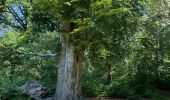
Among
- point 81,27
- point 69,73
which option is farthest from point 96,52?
point 81,27

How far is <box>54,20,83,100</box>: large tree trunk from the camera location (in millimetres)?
13414

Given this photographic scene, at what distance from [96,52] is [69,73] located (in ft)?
4.35

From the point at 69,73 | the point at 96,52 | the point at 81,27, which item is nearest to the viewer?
the point at 81,27

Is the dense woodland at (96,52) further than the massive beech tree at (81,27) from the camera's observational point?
Yes

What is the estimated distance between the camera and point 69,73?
44.0 feet

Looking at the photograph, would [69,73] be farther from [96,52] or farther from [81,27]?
[81,27]

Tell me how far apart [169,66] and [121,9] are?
6.75 metres

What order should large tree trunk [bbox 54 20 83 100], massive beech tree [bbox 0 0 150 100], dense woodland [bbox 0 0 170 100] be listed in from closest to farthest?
massive beech tree [bbox 0 0 150 100], dense woodland [bbox 0 0 170 100], large tree trunk [bbox 54 20 83 100]

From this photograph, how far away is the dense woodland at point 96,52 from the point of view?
12141 millimetres

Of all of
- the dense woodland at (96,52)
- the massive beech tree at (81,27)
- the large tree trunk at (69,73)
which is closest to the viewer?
the massive beech tree at (81,27)

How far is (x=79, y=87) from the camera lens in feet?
45.0

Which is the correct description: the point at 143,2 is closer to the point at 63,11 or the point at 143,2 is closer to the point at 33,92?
the point at 63,11

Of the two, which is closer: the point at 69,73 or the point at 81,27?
the point at 81,27

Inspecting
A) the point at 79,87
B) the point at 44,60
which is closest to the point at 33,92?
the point at 79,87
